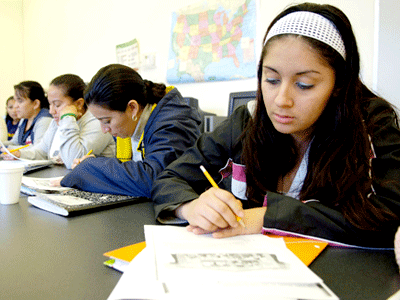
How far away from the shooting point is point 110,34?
10.6 ft

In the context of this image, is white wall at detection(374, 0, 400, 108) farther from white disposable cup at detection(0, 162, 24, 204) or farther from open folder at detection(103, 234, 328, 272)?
white disposable cup at detection(0, 162, 24, 204)

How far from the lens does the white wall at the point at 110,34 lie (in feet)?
5.49

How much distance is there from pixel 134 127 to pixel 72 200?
547 mm

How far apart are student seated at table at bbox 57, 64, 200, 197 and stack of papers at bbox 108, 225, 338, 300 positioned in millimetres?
517

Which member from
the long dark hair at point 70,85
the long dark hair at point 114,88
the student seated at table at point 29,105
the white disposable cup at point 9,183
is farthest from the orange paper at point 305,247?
the student seated at table at point 29,105

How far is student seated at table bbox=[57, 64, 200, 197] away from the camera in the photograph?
1.02 meters

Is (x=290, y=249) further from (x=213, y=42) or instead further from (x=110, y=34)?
(x=110, y=34)

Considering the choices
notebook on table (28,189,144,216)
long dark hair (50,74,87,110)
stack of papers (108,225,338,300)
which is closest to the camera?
stack of papers (108,225,338,300)

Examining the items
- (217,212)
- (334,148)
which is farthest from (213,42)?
(217,212)

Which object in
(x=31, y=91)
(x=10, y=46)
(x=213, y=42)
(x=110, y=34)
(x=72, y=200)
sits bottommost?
(x=72, y=200)

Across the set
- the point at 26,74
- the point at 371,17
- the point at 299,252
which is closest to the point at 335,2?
the point at 371,17

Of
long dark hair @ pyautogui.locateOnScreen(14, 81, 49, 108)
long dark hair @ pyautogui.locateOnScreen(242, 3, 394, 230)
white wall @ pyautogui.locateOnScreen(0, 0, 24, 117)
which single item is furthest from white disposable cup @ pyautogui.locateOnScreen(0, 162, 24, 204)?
white wall @ pyautogui.locateOnScreen(0, 0, 24, 117)

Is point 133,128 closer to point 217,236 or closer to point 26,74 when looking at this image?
point 217,236

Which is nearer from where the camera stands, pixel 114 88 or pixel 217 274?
pixel 217 274
